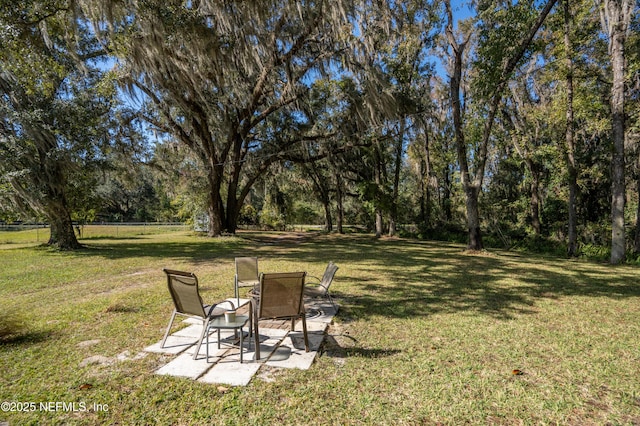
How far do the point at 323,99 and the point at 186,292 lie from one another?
46.7 feet

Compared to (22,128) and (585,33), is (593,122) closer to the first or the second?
(585,33)

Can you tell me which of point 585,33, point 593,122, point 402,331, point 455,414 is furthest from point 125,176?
→ point 593,122

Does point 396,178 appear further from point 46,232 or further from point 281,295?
point 46,232

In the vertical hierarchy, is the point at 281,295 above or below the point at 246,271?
above

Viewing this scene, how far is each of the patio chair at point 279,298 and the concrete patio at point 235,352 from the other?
0.15m

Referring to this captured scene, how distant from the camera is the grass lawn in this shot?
2127mm

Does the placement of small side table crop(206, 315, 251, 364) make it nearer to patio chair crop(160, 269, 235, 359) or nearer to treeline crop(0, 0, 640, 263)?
patio chair crop(160, 269, 235, 359)

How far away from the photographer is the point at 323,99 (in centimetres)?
1558

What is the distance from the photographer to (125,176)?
1327 centimetres

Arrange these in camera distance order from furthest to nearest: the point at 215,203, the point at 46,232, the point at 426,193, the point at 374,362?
the point at 46,232 → the point at 426,193 → the point at 215,203 → the point at 374,362

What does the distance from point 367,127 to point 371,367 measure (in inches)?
513

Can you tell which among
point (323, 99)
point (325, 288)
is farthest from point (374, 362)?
point (323, 99)

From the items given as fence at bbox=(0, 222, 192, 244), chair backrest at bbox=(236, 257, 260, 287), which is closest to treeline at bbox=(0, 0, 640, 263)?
chair backrest at bbox=(236, 257, 260, 287)

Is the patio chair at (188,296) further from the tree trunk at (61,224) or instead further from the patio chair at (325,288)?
the tree trunk at (61,224)
